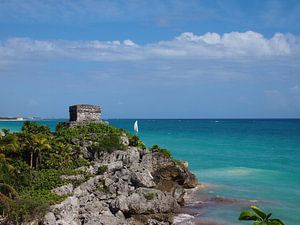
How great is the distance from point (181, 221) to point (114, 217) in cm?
413

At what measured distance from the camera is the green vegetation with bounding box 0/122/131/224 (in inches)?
682

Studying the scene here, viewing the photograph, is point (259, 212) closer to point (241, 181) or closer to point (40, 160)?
point (40, 160)

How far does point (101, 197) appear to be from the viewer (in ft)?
73.3

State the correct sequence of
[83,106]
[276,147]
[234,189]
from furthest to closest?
[276,147]
[83,106]
[234,189]

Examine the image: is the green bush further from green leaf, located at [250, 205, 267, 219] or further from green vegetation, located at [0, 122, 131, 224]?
green leaf, located at [250, 205, 267, 219]

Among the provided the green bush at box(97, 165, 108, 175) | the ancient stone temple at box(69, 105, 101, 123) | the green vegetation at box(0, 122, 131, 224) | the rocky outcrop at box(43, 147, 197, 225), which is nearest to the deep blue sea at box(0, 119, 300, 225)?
the rocky outcrop at box(43, 147, 197, 225)

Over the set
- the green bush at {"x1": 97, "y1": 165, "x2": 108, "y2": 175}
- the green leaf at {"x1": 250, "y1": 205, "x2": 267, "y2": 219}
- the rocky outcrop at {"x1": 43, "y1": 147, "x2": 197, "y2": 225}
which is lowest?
the rocky outcrop at {"x1": 43, "y1": 147, "x2": 197, "y2": 225}

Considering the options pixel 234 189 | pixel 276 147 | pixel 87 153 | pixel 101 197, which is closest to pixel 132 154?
pixel 87 153

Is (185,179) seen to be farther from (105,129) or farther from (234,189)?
(105,129)

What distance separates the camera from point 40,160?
2512 cm

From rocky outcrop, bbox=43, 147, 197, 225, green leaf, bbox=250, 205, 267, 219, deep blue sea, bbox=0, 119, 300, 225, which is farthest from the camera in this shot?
deep blue sea, bbox=0, 119, 300, 225

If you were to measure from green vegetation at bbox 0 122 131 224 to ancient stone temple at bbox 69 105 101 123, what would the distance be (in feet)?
3.61

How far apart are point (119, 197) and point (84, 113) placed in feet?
42.7

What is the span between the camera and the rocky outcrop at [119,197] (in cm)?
1911
